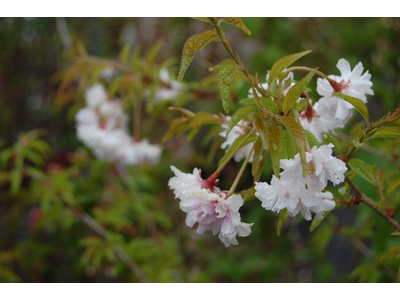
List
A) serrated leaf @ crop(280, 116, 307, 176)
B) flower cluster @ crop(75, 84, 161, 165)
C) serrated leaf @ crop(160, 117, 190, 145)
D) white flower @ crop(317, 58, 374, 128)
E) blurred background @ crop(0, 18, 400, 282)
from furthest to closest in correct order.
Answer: blurred background @ crop(0, 18, 400, 282) < flower cluster @ crop(75, 84, 161, 165) < serrated leaf @ crop(160, 117, 190, 145) < white flower @ crop(317, 58, 374, 128) < serrated leaf @ crop(280, 116, 307, 176)

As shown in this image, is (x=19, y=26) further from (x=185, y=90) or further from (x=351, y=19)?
(x=351, y=19)

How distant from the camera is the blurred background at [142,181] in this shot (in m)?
1.24

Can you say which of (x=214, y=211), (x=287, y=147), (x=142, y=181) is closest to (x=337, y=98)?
(x=287, y=147)

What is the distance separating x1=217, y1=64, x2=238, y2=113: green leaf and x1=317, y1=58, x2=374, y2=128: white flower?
0.52 ft

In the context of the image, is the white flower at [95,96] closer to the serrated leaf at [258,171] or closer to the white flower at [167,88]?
the white flower at [167,88]

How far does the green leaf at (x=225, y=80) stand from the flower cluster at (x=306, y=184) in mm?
93

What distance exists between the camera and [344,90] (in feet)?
1.46

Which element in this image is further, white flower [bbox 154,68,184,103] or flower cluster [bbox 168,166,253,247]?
white flower [bbox 154,68,184,103]

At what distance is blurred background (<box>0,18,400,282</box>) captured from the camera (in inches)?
48.8

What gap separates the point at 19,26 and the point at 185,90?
1362mm

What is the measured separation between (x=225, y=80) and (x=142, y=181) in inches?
50.9

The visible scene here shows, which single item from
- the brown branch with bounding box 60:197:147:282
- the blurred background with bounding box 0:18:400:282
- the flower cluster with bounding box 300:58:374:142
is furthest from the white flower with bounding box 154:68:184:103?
the flower cluster with bounding box 300:58:374:142

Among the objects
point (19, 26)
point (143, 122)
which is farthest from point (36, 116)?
point (143, 122)

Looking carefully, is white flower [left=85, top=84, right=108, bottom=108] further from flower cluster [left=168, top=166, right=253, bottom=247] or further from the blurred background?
flower cluster [left=168, top=166, right=253, bottom=247]
